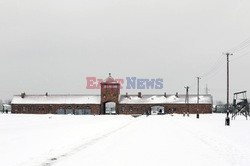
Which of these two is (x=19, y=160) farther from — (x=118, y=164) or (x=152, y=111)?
(x=152, y=111)

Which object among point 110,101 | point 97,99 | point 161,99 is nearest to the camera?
point 110,101

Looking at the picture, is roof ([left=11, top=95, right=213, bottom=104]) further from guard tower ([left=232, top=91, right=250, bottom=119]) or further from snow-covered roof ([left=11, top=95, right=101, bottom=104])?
guard tower ([left=232, top=91, right=250, bottom=119])

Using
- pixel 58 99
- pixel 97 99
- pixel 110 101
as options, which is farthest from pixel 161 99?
pixel 58 99

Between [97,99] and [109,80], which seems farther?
[109,80]

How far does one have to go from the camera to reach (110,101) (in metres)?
94.2

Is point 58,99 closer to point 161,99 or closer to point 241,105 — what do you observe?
point 161,99

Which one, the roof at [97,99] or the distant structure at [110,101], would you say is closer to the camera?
the distant structure at [110,101]

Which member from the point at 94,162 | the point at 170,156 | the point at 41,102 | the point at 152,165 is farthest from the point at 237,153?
the point at 41,102

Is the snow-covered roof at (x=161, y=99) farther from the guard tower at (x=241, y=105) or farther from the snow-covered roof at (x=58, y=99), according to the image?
the guard tower at (x=241, y=105)

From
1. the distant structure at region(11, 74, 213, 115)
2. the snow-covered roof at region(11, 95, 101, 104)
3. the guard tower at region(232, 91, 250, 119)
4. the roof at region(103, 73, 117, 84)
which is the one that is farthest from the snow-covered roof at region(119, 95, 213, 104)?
the guard tower at region(232, 91, 250, 119)

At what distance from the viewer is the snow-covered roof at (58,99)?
94438 mm

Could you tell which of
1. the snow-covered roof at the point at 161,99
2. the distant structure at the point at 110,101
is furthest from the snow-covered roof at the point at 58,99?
the snow-covered roof at the point at 161,99

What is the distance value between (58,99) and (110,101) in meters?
14.6

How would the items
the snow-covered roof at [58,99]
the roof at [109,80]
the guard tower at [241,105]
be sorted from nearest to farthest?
the guard tower at [241,105] < the snow-covered roof at [58,99] < the roof at [109,80]
